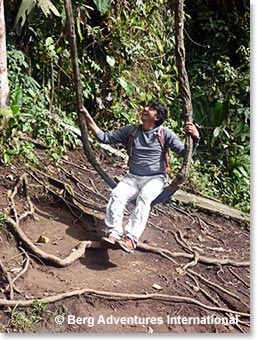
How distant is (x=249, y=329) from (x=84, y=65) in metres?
2.44

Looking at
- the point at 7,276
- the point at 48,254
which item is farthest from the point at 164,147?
the point at 7,276

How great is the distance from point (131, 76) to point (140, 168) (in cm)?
130

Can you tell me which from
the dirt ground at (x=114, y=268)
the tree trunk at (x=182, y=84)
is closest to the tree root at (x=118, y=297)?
the dirt ground at (x=114, y=268)

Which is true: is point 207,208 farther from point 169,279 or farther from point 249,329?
point 249,329

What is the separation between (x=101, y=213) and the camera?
13.0 ft

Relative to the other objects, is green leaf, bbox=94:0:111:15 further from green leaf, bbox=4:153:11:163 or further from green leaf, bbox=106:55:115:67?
green leaf, bbox=4:153:11:163

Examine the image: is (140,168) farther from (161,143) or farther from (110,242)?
(110,242)

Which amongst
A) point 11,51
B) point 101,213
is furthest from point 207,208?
point 11,51

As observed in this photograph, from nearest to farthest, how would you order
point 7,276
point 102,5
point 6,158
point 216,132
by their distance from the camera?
point 7,276
point 6,158
point 102,5
point 216,132

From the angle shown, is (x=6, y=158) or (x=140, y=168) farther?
(x=6, y=158)

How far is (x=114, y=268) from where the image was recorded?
3.60 metres

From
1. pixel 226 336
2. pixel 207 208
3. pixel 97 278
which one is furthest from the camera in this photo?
pixel 207 208

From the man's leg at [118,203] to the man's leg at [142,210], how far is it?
0.18 feet

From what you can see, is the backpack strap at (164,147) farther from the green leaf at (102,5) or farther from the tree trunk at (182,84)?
the green leaf at (102,5)
